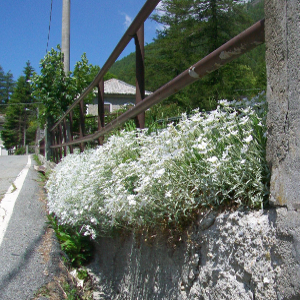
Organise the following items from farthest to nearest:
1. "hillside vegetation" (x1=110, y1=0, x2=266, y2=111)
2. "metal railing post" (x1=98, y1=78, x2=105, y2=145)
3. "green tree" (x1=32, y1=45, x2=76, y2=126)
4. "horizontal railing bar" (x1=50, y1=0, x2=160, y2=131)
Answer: "hillside vegetation" (x1=110, y1=0, x2=266, y2=111), "green tree" (x1=32, y1=45, x2=76, y2=126), "metal railing post" (x1=98, y1=78, x2=105, y2=145), "horizontal railing bar" (x1=50, y1=0, x2=160, y2=131)

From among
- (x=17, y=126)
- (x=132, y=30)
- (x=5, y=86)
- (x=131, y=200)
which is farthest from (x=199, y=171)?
(x=5, y=86)

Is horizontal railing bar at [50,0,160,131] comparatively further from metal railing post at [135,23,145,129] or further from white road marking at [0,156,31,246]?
white road marking at [0,156,31,246]

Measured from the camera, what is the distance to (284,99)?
4.20ft

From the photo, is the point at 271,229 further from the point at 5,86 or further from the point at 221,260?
the point at 5,86

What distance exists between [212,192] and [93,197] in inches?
49.8

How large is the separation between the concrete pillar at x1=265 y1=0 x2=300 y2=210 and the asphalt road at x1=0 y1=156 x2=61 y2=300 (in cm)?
232

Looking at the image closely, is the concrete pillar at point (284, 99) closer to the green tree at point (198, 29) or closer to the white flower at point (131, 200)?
the white flower at point (131, 200)

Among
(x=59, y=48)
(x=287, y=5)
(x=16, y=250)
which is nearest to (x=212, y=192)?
(x=287, y=5)

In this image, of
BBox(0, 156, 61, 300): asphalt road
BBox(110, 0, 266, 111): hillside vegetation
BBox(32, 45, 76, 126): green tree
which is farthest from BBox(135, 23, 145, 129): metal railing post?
BBox(110, 0, 266, 111): hillside vegetation

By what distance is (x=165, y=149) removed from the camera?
200 centimetres

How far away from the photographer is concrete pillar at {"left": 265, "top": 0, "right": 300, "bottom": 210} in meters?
1.22

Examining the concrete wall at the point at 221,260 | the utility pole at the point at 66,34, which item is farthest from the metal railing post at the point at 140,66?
the utility pole at the point at 66,34

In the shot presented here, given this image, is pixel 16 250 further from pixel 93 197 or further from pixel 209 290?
pixel 209 290

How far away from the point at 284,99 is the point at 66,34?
9478 millimetres
